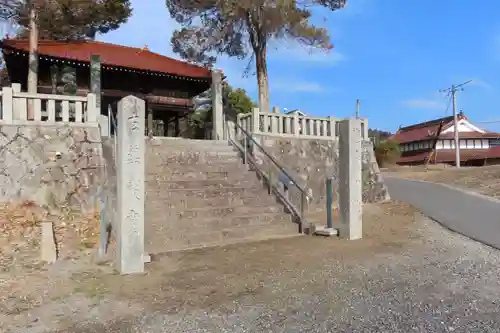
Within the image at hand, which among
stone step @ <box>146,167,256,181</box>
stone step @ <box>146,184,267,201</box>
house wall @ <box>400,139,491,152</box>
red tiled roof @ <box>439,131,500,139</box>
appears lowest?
stone step @ <box>146,184,267,201</box>

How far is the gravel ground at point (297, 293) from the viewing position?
361cm

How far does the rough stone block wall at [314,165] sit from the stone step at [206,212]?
2774mm

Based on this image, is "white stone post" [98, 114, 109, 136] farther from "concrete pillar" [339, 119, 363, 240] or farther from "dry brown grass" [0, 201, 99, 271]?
"concrete pillar" [339, 119, 363, 240]

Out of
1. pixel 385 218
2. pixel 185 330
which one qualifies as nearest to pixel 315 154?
pixel 385 218

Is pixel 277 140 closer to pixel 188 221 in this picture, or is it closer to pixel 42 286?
pixel 188 221

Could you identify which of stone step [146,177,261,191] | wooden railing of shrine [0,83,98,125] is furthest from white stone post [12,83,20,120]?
stone step [146,177,261,191]

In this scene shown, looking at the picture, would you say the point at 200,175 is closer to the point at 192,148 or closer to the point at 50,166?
the point at 192,148

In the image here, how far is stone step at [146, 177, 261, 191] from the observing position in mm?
8312

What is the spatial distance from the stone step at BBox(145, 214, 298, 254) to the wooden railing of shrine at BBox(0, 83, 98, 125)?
3.97 m

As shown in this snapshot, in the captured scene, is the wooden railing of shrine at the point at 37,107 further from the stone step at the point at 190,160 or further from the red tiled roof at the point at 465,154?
the red tiled roof at the point at 465,154

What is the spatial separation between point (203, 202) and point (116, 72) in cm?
860

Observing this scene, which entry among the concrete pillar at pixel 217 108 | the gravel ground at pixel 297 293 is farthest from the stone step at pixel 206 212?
the concrete pillar at pixel 217 108

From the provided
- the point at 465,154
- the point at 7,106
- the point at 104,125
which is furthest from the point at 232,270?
the point at 465,154

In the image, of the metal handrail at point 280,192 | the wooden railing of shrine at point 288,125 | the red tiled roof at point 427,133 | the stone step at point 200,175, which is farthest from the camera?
the red tiled roof at point 427,133
